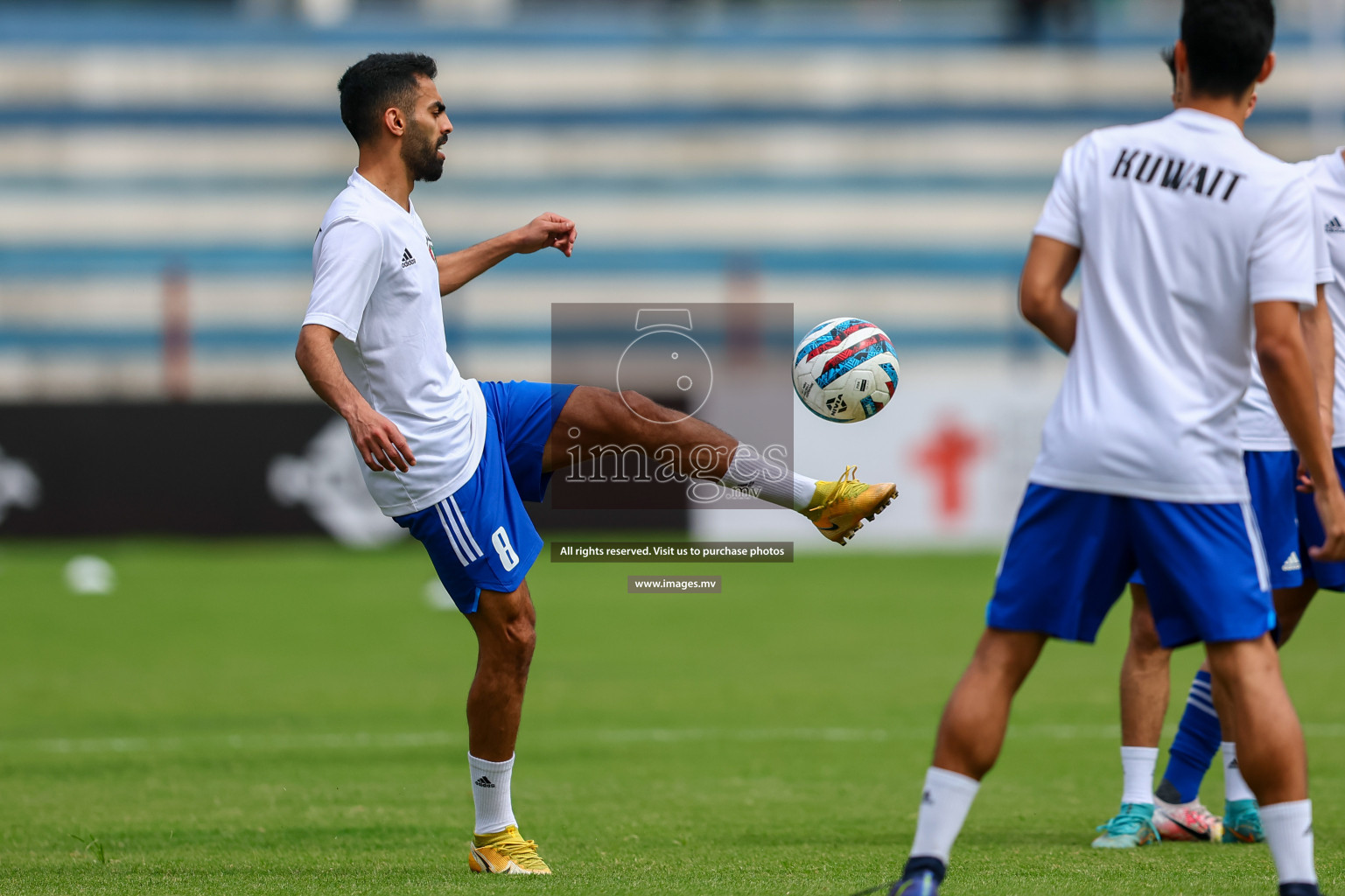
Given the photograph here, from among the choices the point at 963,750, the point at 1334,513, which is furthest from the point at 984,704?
the point at 1334,513

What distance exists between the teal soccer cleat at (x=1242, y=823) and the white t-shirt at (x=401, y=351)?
2.86 m

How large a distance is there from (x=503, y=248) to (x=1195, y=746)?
2.99 metres

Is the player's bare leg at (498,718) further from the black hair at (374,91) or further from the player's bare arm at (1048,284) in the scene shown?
the player's bare arm at (1048,284)

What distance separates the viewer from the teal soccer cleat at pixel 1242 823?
5871 mm

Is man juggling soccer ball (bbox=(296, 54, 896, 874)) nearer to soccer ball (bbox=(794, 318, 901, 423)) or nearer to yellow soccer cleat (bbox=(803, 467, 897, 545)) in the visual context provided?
yellow soccer cleat (bbox=(803, 467, 897, 545))

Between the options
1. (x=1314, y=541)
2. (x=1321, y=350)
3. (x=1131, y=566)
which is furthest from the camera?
(x=1314, y=541)

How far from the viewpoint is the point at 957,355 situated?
2672 centimetres

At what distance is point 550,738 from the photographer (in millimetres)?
8555

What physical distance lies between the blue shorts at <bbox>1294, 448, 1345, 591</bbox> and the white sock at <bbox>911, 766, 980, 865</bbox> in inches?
76.6

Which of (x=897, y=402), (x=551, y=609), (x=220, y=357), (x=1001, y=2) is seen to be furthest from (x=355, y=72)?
(x=1001, y=2)

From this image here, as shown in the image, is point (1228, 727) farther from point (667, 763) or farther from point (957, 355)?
point (957, 355)

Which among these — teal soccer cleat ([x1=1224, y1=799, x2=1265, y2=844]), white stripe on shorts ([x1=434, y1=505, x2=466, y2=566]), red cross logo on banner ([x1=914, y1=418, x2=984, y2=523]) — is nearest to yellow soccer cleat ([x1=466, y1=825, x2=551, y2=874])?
white stripe on shorts ([x1=434, y1=505, x2=466, y2=566])

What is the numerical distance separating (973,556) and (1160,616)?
42.8ft

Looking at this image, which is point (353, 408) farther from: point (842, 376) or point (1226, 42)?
point (1226, 42)
